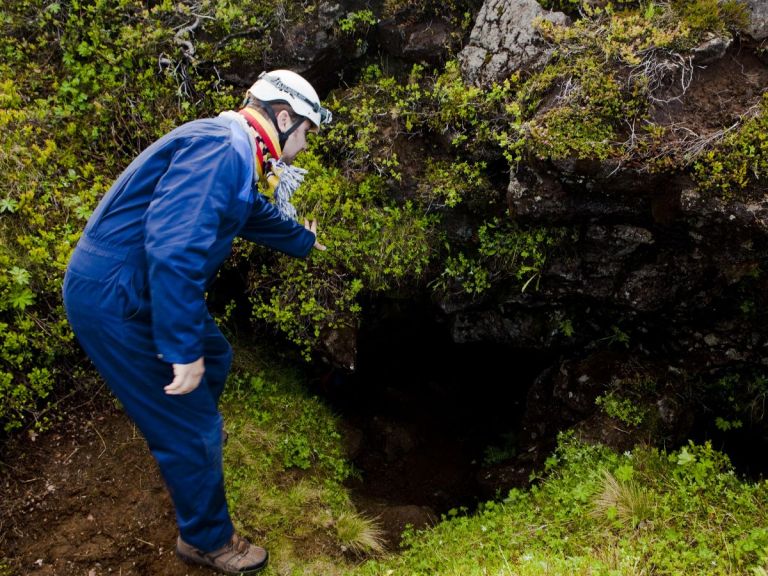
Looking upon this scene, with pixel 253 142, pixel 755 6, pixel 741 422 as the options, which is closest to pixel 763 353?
pixel 741 422

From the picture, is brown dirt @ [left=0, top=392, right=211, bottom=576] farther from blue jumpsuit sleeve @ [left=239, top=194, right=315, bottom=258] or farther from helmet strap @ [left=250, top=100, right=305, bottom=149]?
helmet strap @ [left=250, top=100, right=305, bottom=149]

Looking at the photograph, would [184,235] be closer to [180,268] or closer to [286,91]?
[180,268]

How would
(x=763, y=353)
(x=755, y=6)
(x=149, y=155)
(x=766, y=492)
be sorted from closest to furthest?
(x=149, y=155)
(x=766, y=492)
(x=755, y=6)
(x=763, y=353)

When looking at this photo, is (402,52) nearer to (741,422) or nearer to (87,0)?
(87,0)

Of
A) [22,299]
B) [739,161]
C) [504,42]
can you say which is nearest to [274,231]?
[22,299]

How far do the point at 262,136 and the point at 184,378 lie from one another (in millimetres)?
1383

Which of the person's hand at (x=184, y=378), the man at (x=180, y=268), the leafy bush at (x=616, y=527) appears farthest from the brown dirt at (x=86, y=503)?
the person's hand at (x=184, y=378)

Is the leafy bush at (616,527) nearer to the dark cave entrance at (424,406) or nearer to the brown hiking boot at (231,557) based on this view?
the brown hiking boot at (231,557)

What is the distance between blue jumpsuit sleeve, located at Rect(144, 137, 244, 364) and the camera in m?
2.57

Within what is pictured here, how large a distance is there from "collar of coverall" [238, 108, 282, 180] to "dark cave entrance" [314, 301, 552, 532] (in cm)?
261

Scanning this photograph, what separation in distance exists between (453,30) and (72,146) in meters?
3.70

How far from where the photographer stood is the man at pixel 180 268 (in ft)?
8.61

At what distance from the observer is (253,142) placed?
3.03 metres

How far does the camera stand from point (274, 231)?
3.88 m
